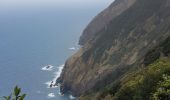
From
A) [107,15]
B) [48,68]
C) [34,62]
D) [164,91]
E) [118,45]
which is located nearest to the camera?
[164,91]

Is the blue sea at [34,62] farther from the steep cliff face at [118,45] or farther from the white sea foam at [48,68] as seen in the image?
the steep cliff face at [118,45]

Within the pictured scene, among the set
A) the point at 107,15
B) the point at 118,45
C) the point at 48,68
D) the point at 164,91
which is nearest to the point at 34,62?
the point at 48,68

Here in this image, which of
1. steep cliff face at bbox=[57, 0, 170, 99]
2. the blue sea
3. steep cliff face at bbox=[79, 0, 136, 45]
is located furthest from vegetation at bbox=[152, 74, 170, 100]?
steep cliff face at bbox=[79, 0, 136, 45]

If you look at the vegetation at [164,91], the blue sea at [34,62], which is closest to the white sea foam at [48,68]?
the blue sea at [34,62]

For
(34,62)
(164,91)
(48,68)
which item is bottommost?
(164,91)

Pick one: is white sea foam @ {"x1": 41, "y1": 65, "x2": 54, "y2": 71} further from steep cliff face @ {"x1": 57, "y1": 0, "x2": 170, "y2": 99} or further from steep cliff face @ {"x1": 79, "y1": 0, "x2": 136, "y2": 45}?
steep cliff face @ {"x1": 57, "y1": 0, "x2": 170, "y2": 99}

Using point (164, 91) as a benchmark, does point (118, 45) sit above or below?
above

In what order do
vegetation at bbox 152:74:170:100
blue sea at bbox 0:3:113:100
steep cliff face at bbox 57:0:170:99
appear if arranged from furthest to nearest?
blue sea at bbox 0:3:113:100, steep cliff face at bbox 57:0:170:99, vegetation at bbox 152:74:170:100

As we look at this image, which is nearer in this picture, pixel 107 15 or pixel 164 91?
pixel 164 91

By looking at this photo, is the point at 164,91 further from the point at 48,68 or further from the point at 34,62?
the point at 34,62
